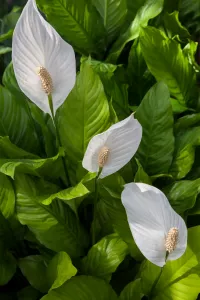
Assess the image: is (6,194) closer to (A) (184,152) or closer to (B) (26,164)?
(B) (26,164)

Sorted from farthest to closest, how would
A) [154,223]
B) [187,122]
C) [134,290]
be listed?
[187,122] < [134,290] < [154,223]

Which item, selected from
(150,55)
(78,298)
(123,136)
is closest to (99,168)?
(123,136)

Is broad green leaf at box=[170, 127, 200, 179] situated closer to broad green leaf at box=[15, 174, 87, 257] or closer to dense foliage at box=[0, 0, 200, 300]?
dense foliage at box=[0, 0, 200, 300]

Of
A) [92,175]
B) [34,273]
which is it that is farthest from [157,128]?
[34,273]

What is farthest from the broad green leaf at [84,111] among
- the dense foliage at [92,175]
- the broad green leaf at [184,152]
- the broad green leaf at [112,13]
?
the broad green leaf at [112,13]

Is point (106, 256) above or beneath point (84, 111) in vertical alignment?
beneath

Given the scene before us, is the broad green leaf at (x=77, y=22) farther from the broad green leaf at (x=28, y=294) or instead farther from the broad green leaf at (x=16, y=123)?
the broad green leaf at (x=28, y=294)

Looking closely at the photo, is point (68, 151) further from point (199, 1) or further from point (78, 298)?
point (199, 1)
